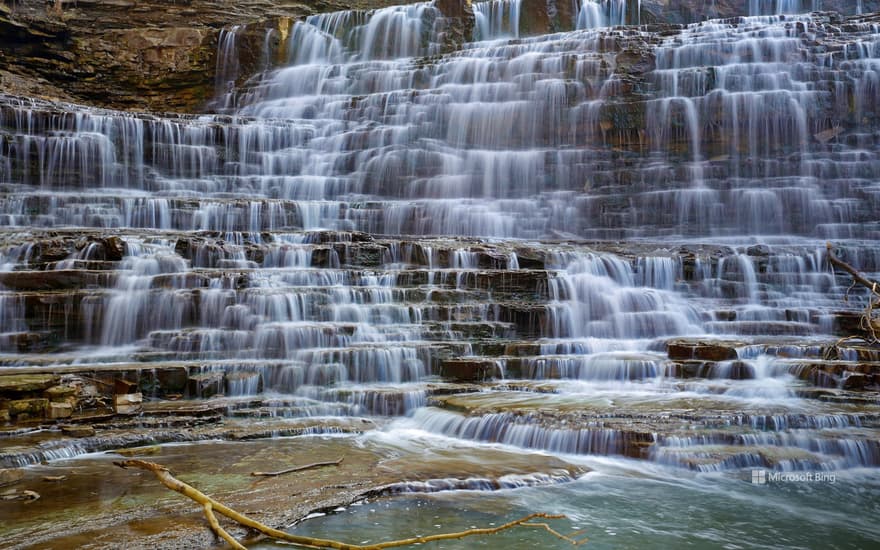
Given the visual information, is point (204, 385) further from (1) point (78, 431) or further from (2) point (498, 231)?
(2) point (498, 231)

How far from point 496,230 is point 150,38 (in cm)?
1511

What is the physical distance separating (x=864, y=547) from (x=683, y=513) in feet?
4.24

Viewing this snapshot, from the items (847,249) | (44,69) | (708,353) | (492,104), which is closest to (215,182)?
(492,104)

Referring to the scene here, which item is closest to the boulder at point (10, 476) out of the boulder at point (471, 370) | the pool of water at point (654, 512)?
the pool of water at point (654, 512)

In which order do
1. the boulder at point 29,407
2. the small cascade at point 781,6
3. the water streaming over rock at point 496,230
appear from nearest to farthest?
1. the boulder at point 29,407
2. the water streaming over rock at point 496,230
3. the small cascade at point 781,6

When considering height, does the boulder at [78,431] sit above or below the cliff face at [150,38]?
below

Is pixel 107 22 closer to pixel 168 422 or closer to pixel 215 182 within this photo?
pixel 215 182

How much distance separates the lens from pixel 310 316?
11.9 metres

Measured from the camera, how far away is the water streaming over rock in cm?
934

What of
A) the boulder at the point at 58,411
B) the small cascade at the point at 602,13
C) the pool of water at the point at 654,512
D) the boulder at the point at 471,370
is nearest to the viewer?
the pool of water at the point at 654,512

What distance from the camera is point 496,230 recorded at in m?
17.9

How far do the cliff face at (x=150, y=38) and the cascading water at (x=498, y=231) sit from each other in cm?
75

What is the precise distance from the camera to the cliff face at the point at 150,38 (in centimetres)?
2391

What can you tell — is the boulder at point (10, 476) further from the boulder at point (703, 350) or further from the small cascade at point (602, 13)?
the small cascade at point (602, 13)
